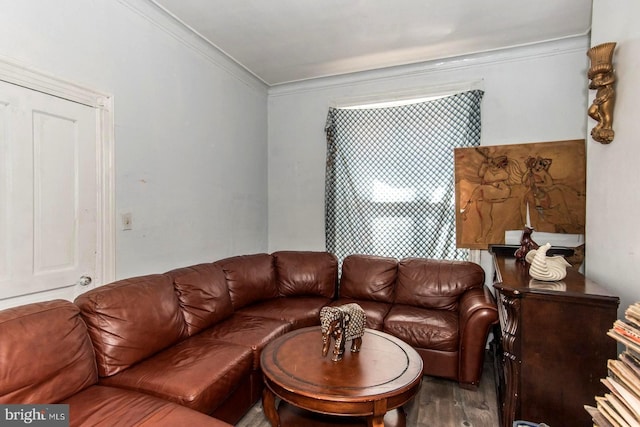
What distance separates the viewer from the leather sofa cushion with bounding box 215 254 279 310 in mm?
2934

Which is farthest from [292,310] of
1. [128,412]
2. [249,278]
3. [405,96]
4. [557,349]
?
[405,96]

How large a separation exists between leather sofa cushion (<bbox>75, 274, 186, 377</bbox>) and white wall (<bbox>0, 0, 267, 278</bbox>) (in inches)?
14.4

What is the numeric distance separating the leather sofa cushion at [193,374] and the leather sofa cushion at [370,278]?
1.48 m

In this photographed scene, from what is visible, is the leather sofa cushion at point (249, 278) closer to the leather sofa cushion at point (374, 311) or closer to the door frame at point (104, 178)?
the leather sofa cushion at point (374, 311)

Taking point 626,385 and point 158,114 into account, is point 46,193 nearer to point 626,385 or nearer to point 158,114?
point 158,114

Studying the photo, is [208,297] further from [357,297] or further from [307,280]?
[357,297]

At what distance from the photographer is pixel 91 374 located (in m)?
1.64

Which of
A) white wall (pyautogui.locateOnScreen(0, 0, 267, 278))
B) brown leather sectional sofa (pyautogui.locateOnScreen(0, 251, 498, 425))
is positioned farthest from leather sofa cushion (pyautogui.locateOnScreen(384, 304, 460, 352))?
white wall (pyautogui.locateOnScreen(0, 0, 267, 278))

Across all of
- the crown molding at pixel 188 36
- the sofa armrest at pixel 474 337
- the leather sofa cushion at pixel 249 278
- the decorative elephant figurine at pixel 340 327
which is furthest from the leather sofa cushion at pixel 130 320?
the sofa armrest at pixel 474 337

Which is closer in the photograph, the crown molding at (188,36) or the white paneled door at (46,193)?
the white paneled door at (46,193)

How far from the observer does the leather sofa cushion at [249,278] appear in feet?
9.62

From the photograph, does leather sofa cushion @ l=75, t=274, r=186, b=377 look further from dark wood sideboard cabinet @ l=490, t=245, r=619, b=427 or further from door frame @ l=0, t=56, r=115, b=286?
dark wood sideboard cabinet @ l=490, t=245, r=619, b=427

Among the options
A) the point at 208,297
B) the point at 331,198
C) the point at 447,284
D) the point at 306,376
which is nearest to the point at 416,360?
the point at 306,376

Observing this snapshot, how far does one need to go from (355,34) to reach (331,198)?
5.60 ft
